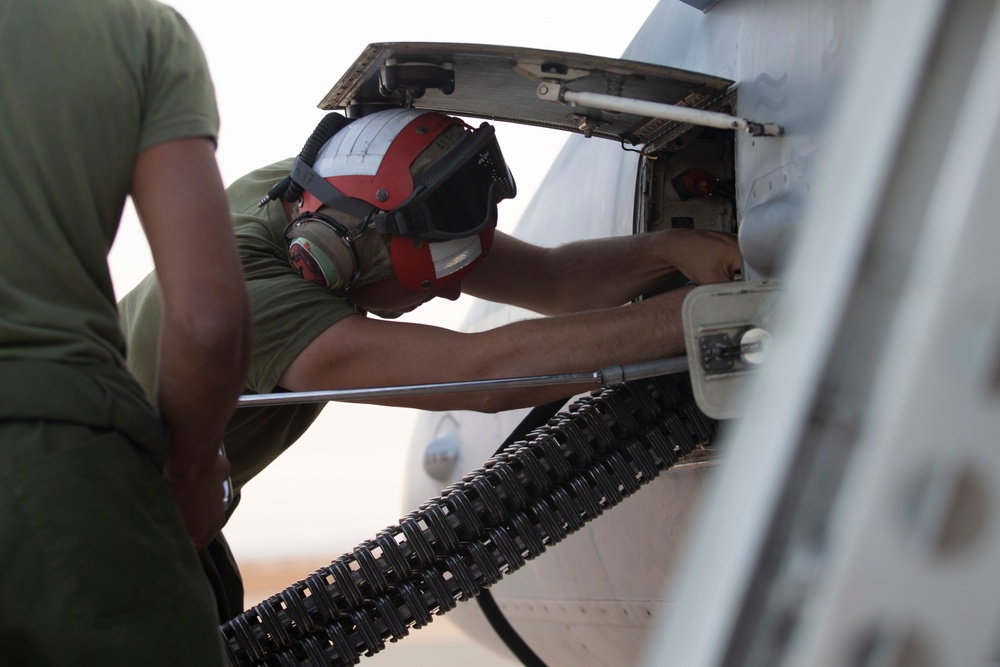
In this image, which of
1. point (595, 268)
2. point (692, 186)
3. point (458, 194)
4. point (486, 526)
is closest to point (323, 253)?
point (458, 194)

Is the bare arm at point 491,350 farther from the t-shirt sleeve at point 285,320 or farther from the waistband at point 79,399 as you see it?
the waistband at point 79,399

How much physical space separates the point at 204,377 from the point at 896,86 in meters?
1.16

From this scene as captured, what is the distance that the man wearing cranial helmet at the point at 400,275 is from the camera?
8.06 ft

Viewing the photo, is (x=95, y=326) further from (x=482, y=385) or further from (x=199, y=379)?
(x=482, y=385)

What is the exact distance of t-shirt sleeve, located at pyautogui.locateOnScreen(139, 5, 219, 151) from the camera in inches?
63.5

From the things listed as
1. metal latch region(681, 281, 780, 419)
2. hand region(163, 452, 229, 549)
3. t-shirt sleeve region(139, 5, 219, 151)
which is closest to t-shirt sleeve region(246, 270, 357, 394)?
hand region(163, 452, 229, 549)

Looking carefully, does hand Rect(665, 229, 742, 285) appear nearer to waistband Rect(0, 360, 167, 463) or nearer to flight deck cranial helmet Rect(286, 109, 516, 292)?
flight deck cranial helmet Rect(286, 109, 516, 292)

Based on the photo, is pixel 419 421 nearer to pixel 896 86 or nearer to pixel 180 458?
pixel 180 458

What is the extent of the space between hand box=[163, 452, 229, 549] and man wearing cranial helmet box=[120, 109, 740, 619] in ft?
2.18

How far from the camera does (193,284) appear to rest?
1.57 meters

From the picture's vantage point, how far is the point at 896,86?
773 mm

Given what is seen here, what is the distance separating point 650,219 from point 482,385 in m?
0.95

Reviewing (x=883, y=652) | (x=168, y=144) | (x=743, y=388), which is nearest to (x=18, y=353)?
(x=168, y=144)

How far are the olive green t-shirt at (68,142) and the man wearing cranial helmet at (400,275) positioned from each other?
922 mm
